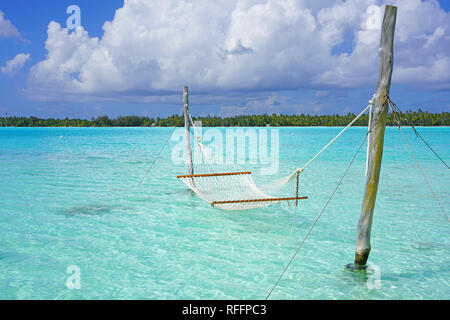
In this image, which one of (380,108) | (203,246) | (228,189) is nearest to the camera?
(380,108)

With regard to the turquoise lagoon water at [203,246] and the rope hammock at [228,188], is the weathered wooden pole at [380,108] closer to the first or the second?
the turquoise lagoon water at [203,246]

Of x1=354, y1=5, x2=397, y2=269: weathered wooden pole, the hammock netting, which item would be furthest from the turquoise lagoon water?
x1=354, y1=5, x2=397, y2=269: weathered wooden pole

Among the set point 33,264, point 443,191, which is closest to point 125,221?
point 33,264

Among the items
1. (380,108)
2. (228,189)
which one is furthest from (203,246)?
(380,108)

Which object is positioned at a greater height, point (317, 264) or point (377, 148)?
point (377, 148)

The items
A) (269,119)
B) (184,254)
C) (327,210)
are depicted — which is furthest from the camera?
(269,119)

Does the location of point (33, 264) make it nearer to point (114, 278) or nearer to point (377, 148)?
point (114, 278)

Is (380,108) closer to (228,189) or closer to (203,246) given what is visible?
(203,246)

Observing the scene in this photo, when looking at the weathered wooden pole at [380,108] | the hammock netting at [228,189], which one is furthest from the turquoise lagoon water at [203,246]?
the weathered wooden pole at [380,108]

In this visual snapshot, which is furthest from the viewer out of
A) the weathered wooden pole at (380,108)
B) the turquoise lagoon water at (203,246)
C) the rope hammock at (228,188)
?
the rope hammock at (228,188)

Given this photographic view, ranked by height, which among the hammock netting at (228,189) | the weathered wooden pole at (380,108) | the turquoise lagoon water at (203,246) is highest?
the weathered wooden pole at (380,108)

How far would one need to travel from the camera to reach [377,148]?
3574 millimetres

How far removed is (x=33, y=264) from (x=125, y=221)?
192cm

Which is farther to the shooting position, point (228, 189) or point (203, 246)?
point (228, 189)
